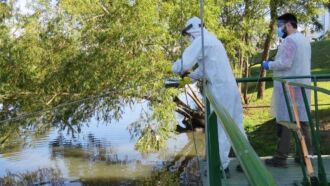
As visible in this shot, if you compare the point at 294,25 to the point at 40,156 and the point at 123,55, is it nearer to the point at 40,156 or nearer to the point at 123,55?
the point at 123,55

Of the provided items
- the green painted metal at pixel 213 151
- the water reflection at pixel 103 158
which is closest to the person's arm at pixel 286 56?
→ the green painted metal at pixel 213 151

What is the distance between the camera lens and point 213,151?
233cm

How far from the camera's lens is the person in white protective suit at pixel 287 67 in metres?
5.10

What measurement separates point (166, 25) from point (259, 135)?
3803 mm

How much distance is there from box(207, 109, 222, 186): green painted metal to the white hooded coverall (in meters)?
2.75

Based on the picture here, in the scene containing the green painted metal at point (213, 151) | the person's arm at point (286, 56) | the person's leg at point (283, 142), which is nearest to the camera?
the green painted metal at point (213, 151)

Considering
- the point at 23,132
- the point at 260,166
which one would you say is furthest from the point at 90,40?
the point at 260,166

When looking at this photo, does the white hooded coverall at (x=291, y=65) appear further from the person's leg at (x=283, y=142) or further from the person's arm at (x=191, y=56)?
the person's arm at (x=191, y=56)

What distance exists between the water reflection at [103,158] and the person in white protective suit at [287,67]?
5956 millimetres

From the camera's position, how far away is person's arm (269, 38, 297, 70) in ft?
16.7

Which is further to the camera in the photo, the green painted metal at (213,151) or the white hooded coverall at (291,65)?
the white hooded coverall at (291,65)

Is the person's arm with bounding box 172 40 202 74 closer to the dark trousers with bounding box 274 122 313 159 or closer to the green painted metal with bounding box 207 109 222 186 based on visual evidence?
the dark trousers with bounding box 274 122 313 159

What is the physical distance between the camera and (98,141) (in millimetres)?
14625

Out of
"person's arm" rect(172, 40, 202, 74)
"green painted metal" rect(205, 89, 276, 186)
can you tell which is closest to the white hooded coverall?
"person's arm" rect(172, 40, 202, 74)
